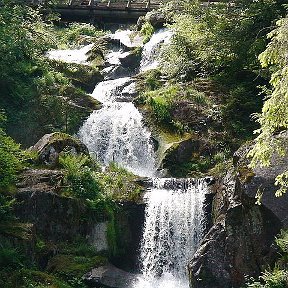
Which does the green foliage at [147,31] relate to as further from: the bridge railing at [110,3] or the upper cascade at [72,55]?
the bridge railing at [110,3]

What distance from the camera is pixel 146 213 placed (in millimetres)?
14094

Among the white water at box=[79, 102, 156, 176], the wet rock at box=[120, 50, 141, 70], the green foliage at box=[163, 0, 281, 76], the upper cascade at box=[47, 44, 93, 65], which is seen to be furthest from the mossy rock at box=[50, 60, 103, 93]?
the green foliage at box=[163, 0, 281, 76]

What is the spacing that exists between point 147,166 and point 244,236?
6.53 m

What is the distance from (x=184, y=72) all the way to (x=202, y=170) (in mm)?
5673

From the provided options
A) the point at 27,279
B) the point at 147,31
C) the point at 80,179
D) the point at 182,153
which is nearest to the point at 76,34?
the point at 147,31

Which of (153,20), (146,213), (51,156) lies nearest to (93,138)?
(51,156)

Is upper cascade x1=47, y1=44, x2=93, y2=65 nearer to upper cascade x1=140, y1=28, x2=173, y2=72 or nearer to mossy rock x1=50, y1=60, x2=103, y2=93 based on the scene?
mossy rock x1=50, y1=60, x2=103, y2=93

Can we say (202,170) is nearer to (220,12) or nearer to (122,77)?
(220,12)

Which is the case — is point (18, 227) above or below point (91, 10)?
below

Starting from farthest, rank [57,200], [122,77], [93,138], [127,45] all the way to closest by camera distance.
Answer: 1. [127,45]
2. [122,77]
3. [93,138]
4. [57,200]

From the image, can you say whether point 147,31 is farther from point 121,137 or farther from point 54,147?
point 54,147

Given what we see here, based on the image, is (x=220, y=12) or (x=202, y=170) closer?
(x=202, y=170)

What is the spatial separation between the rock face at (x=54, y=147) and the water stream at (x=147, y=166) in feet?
8.51

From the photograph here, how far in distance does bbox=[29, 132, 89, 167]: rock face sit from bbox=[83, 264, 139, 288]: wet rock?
3.54m
